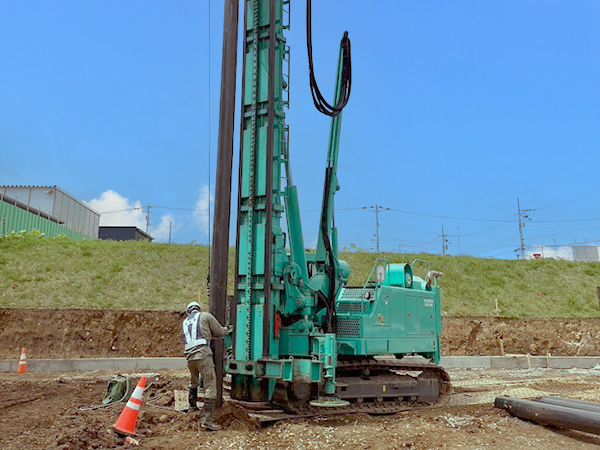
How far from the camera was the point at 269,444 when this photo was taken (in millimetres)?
6684

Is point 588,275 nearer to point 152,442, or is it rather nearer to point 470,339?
point 470,339

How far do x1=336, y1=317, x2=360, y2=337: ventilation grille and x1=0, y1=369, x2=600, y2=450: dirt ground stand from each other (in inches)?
53.9

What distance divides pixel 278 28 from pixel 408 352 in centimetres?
644

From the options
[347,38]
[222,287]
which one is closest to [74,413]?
[222,287]

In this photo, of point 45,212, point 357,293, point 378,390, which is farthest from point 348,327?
point 45,212

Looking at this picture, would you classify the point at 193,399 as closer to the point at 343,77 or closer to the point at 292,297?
the point at 292,297

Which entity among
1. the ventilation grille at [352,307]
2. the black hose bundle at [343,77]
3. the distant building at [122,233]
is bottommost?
the ventilation grille at [352,307]

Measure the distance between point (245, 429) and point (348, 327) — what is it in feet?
8.66

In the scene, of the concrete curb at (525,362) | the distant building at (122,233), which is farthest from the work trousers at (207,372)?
the distant building at (122,233)

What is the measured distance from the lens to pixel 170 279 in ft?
69.6

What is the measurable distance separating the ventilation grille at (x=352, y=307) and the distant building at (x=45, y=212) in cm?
2147

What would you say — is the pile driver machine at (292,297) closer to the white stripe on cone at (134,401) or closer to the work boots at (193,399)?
the work boots at (193,399)

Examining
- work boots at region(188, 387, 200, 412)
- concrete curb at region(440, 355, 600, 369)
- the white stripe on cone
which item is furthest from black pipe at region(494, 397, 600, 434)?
concrete curb at region(440, 355, 600, 369)

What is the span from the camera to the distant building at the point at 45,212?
26.2m
